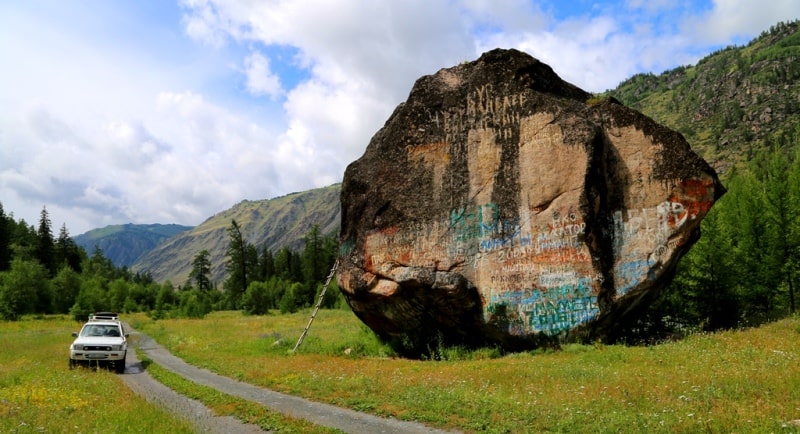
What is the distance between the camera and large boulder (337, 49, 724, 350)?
18047 mm

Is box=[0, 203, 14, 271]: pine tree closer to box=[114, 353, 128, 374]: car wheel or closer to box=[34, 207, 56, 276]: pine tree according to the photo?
box=[34, 207, 56, 276]: pine tree

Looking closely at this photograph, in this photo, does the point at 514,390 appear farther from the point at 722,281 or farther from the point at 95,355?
the point at 722,281

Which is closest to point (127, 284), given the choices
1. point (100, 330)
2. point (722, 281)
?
point (100, 330)

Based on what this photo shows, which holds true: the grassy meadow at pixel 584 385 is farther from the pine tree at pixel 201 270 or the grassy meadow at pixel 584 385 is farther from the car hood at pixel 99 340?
the pine tree at pixel 201 270

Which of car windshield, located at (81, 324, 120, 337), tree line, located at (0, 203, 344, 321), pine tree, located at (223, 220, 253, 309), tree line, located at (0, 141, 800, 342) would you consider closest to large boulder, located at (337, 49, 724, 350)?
tree line, located at (0, 141, 800, 342)

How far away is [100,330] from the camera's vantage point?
23.3 meters

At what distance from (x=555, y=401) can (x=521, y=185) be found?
34.9ft

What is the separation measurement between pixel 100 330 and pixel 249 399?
1329cm

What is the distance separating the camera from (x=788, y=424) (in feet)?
25.4

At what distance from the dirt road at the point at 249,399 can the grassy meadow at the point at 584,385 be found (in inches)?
17.9

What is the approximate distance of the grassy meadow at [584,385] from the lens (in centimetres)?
904

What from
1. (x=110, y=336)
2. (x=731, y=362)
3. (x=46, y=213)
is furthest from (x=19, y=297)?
(x=731, y=362)

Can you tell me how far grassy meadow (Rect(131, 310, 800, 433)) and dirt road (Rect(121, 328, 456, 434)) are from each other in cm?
45

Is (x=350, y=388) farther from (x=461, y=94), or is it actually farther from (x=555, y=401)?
(x=461, y=94)
